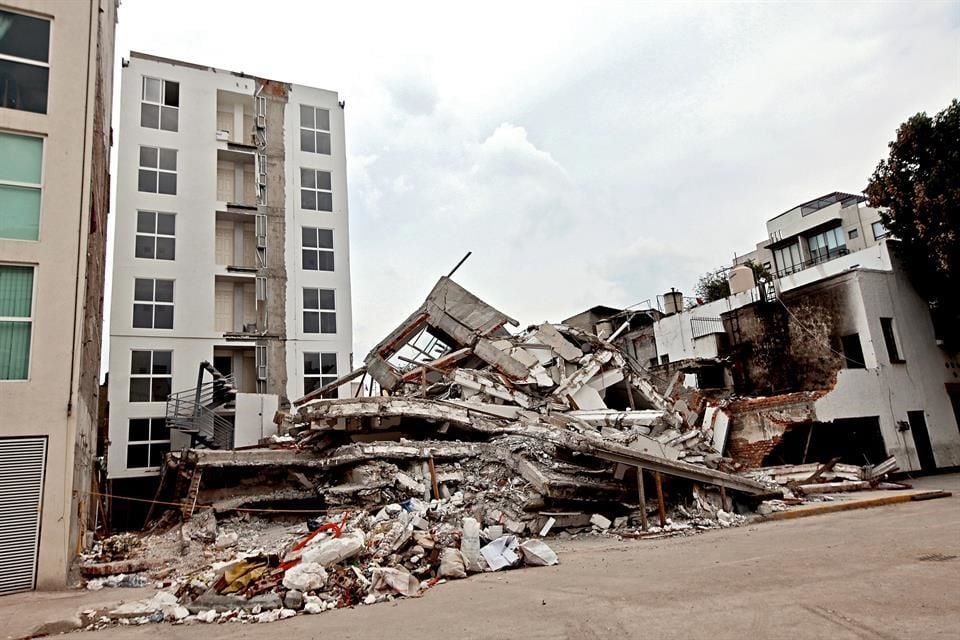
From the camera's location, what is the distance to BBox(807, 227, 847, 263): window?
32438 mm

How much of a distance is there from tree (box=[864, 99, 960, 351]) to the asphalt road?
A: 1415 cm

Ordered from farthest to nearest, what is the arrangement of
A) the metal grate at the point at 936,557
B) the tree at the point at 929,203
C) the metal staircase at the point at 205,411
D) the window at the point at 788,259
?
the window at the point at 788,259
the metal staircase at the point at 205,411
the tree at the point at 929,203
the metal grate at the point at 936,557

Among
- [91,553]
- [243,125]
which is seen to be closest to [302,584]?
[91,553]

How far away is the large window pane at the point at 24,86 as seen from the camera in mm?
10414

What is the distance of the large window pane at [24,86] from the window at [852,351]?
2173 centimetres

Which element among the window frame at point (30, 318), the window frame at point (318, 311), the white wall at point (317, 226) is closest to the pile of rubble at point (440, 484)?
the window frame at point (30, 318)

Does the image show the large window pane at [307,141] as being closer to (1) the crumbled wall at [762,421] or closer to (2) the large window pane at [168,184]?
(2) the large window pane at [168,184]

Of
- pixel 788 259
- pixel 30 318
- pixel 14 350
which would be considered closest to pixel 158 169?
pixel 30 318

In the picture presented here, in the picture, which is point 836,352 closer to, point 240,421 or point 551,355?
point 551,355

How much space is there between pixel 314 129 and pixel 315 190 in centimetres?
307

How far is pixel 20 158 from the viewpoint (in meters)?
10.3

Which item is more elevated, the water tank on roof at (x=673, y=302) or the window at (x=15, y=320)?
the water tank on roof at (x=673, y=302)

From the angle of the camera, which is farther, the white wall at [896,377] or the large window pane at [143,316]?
the large window pane at [143,316]

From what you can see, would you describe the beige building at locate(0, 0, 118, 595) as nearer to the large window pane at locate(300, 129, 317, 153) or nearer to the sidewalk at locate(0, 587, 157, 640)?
the sidewalk at locate(0, 587, 157, 640)
